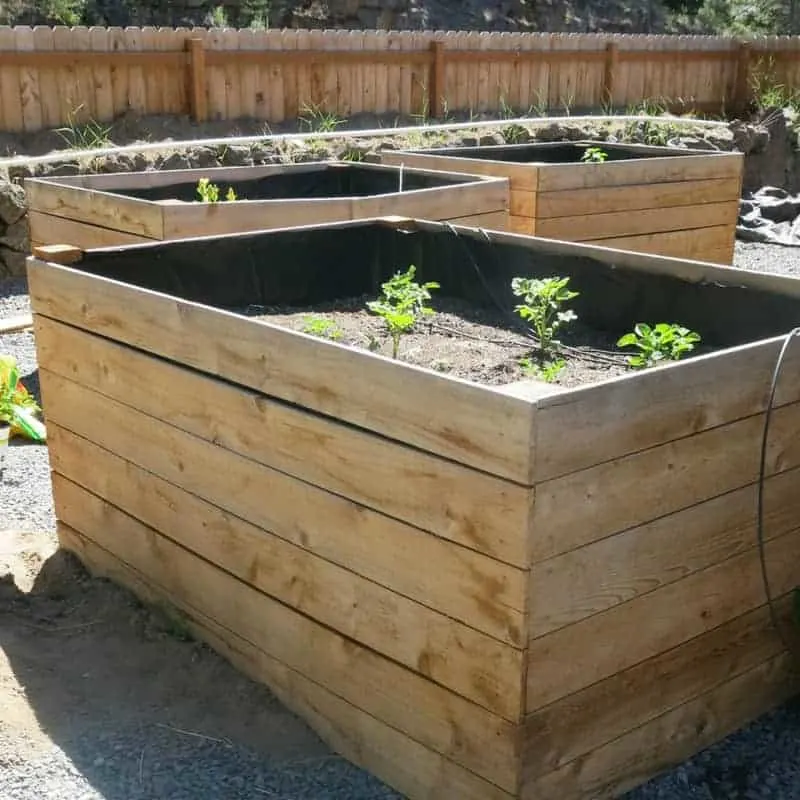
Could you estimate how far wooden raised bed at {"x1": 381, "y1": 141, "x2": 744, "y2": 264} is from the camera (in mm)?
7078

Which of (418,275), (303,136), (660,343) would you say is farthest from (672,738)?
(303,136)

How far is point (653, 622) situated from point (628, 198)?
5.18m

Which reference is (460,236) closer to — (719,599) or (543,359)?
(543,359)

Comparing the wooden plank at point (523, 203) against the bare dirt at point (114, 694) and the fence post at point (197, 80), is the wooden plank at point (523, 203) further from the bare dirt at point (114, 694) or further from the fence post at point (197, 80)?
the fence post at point (197, 80)

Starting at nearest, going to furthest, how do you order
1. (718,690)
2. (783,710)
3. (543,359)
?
1. (718,690)
2. (783,710)
3. (543,359)

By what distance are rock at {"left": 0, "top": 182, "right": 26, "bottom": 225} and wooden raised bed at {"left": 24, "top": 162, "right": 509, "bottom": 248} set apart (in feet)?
10.6

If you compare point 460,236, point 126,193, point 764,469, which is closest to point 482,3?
point 126,193

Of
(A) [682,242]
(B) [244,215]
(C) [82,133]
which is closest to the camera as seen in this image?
(B) [244,215]

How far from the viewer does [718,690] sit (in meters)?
2.95

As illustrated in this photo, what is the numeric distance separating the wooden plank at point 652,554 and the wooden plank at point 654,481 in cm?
3

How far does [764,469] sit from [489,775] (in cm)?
108

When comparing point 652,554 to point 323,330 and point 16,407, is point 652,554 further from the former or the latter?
point 16,407

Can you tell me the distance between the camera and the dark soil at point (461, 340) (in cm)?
376

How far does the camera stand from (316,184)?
748 centimetres
